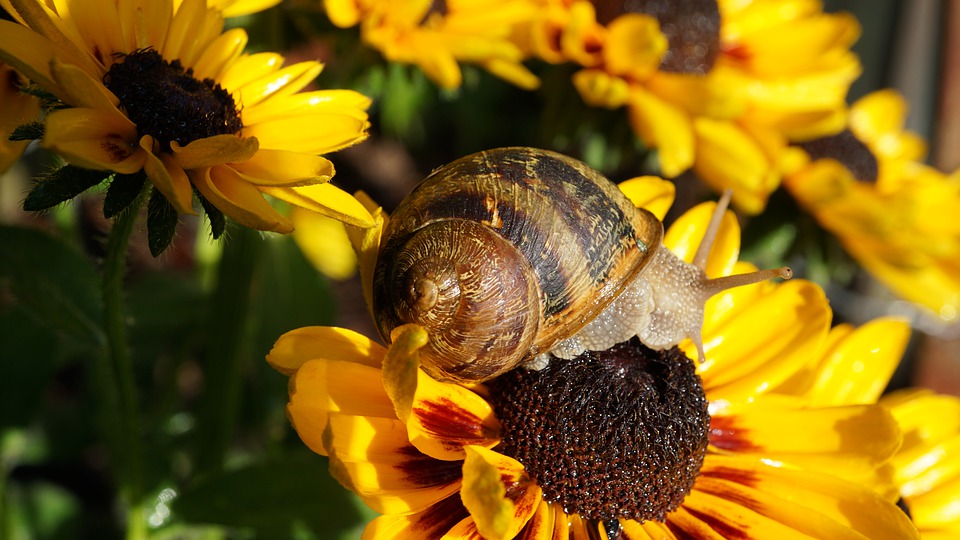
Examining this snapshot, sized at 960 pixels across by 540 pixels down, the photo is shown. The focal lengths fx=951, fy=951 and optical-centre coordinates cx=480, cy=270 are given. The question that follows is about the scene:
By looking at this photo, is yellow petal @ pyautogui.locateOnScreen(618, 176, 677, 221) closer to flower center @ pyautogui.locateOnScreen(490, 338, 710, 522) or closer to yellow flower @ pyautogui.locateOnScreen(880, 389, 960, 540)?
flower center @ pyautogui.locateOnScreen(490, 338, 710, 522)

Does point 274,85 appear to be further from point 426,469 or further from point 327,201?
point 426,469

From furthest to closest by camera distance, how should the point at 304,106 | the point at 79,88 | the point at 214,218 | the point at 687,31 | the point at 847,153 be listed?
the point at 847,153 → the point at 687,31 → the point at 304,106 → the point at 214,218 → the point at 79,88

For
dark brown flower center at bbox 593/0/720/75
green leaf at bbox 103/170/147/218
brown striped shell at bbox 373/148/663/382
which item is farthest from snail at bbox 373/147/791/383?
dark brown flower center at bbox 593/0/720/75

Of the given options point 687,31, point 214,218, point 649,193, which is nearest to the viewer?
point 214,218

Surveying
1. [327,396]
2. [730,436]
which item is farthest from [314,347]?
[730,436]

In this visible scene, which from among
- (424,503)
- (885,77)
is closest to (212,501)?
(424,503)

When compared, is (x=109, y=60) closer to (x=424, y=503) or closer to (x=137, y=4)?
(x=137, y=4)
